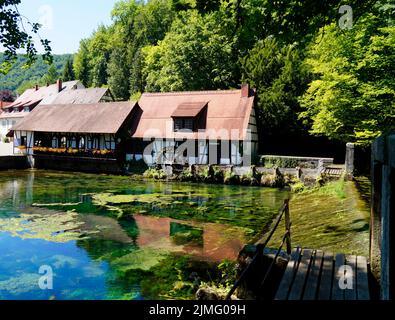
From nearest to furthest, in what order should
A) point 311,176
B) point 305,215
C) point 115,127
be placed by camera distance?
point 305,215 < point 311,176 < point 115,127

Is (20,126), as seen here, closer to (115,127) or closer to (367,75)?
(115,127)

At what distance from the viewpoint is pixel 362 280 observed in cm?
562

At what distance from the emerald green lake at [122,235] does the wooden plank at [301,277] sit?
3797 millimetres

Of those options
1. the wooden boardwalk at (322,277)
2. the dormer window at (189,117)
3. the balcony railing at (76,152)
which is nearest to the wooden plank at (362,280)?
the wooden boardwalk at (322,277)

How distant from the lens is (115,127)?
33.9 meters

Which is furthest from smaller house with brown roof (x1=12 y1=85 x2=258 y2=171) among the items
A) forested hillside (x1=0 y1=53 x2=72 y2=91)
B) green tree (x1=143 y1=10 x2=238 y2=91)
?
forested hillside (x1=0 y1=53 x2=72 y2=91)

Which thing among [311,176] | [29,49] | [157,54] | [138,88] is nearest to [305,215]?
[311,176]

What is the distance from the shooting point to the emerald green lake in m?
10.1

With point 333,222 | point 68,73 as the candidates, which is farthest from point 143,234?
point 68,73

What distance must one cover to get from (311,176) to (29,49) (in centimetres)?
2127

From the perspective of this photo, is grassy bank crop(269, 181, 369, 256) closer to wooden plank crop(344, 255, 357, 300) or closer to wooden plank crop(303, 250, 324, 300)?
wooden plank crop(344, 255, 357, 300)

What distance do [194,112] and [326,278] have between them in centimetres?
2742

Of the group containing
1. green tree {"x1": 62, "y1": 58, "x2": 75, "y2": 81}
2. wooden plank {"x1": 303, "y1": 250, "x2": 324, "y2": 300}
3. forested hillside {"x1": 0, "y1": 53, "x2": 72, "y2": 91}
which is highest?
forested hillside {"x1": 0, "y1": 53, "x2": 72, "y2": 91}
